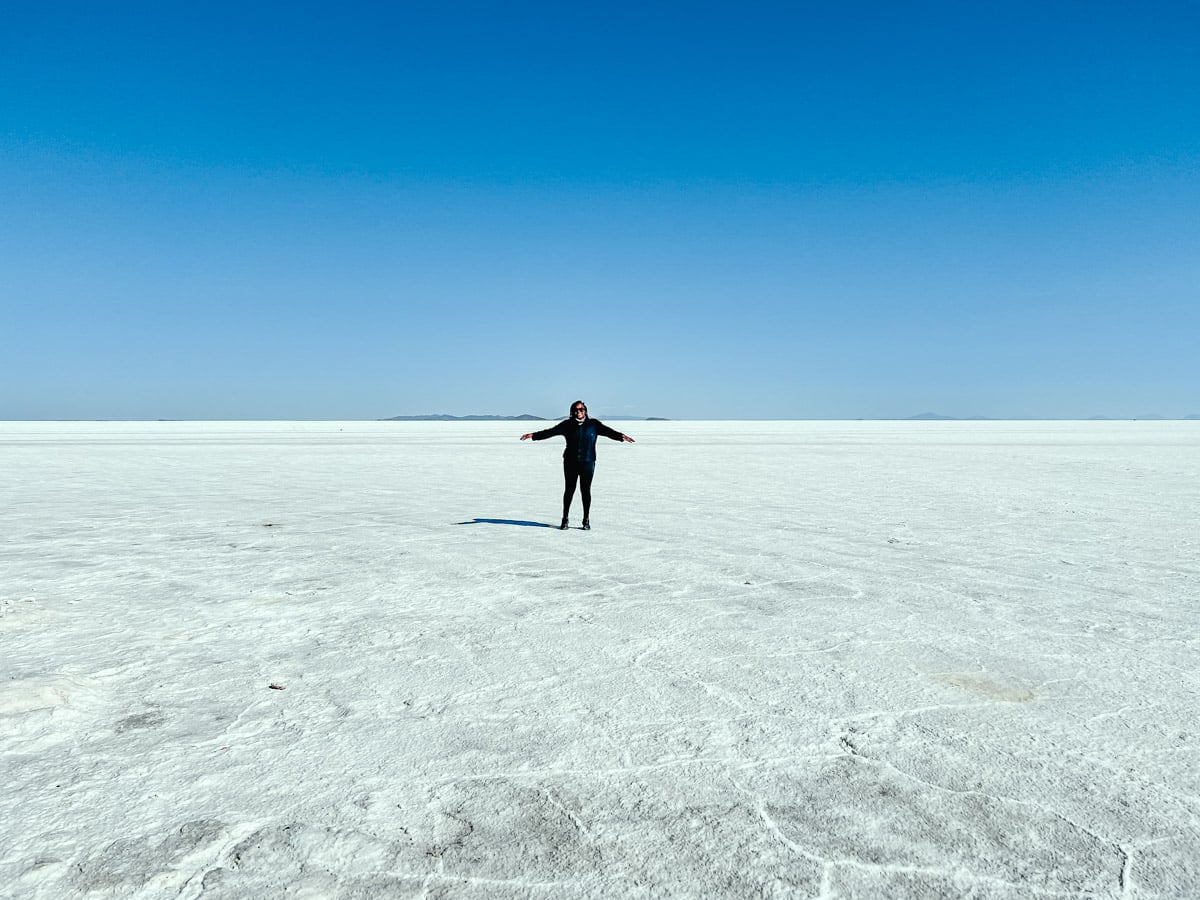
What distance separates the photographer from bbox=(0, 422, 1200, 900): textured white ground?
2.36m

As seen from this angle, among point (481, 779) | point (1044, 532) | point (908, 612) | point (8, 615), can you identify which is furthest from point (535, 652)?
point (1044, 532)

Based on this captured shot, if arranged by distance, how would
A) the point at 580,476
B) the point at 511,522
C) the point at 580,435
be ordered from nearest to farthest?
the point at 580,435 < the point at 580,476 < the point at 511,522

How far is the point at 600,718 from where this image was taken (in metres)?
3.45

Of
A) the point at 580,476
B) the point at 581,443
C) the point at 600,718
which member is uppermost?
the point at 581,443

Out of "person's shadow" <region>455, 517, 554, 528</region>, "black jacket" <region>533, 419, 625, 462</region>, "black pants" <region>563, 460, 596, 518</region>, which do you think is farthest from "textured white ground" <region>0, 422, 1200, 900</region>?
"person's shadow" <region>455, 517, 554, 528</region>

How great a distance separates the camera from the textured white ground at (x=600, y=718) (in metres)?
2.36

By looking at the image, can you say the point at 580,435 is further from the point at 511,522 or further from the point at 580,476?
the point at 511,522

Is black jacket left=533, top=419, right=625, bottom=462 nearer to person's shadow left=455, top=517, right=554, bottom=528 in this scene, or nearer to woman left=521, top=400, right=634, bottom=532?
woman left=521, top=400, right=634, bottom=532

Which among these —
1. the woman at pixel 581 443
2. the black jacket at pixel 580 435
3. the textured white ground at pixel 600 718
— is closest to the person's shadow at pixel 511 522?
the woman at pixel 581 443


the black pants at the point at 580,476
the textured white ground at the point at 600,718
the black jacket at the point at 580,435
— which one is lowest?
the textured white ground at the point at 600,718

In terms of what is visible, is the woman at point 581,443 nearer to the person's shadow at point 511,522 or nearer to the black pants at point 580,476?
the black pants at point 580,476

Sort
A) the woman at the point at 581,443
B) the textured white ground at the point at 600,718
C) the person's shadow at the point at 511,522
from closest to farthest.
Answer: the textured white ground at the point at 600,718, the woman at the point at 581,443, the person's shadow at the point at 511,522

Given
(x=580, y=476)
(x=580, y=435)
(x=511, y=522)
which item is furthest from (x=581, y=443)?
(x=511, y=522)

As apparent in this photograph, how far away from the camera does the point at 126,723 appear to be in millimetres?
3371
